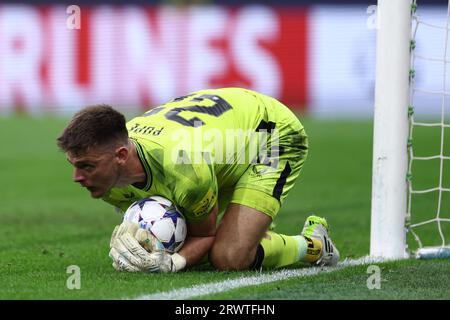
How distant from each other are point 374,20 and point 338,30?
1490 cm

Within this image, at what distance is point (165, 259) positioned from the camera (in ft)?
18.9

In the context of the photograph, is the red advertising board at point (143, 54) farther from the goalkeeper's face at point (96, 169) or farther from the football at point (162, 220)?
the goalkeeper's face at point (96, 169)

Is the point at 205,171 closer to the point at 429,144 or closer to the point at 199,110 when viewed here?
the point at 199,110

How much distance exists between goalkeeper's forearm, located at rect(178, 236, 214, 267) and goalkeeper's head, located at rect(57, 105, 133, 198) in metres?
0.67

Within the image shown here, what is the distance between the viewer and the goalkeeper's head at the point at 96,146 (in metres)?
5.36

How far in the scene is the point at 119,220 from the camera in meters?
9.35

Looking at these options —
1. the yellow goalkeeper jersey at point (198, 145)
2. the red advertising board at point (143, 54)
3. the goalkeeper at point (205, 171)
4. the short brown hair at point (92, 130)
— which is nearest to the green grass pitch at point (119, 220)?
→ the goalkeeper at point (205, 171)

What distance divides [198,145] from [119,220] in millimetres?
3840

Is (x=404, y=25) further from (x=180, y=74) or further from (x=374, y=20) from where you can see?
(x=180, y=74)

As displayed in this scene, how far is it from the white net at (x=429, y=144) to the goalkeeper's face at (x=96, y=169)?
2.28m

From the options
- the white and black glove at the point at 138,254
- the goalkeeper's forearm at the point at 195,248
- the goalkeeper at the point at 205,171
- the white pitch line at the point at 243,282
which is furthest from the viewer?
the goalkeeper's forearm at the point at 195,248

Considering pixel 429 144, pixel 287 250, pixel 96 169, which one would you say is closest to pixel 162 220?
pixel 96 169
